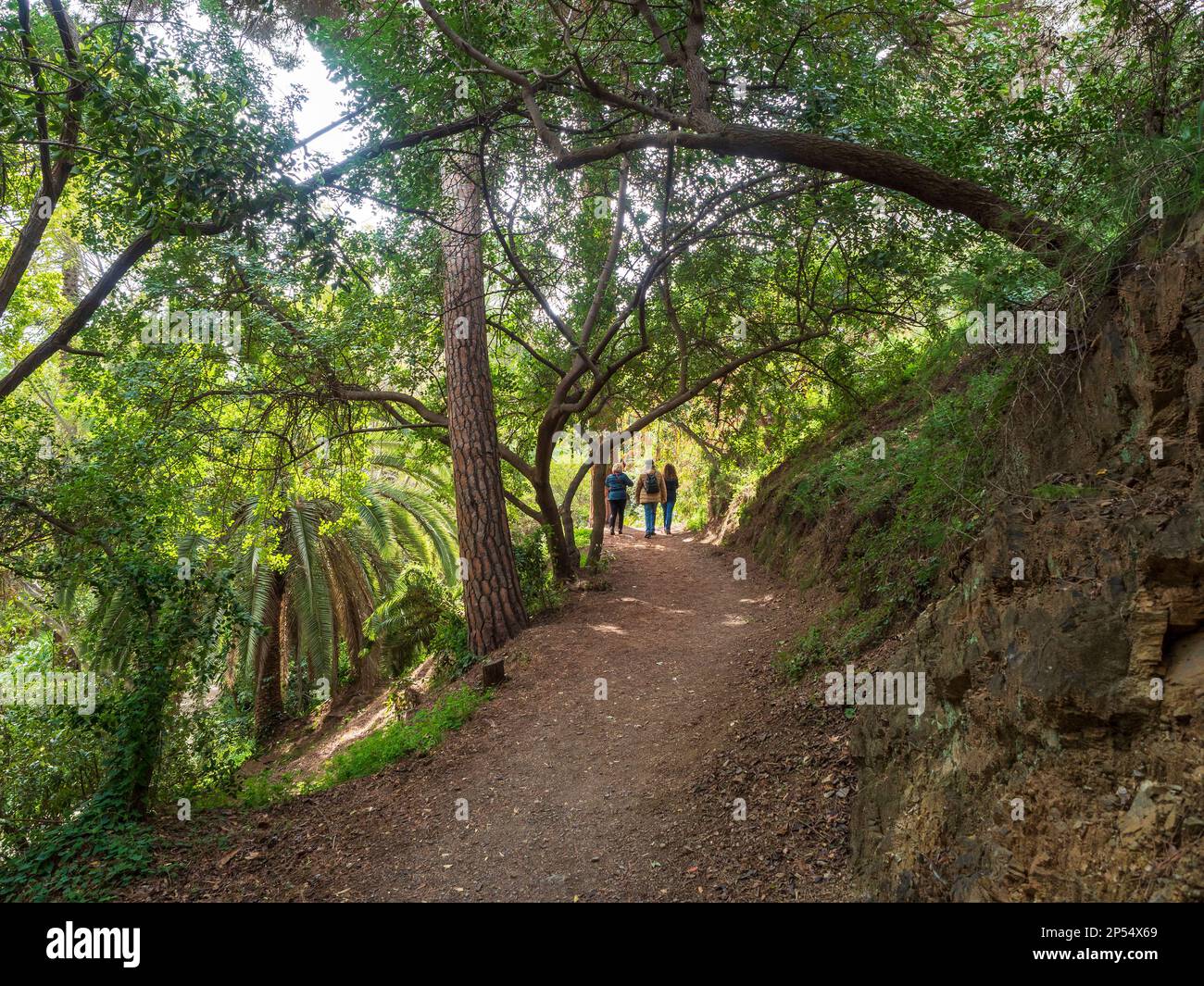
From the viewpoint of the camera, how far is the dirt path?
4.55 m

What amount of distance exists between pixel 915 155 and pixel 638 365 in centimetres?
703

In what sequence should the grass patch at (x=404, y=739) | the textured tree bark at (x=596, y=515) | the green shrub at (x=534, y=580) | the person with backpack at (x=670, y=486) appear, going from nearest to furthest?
the grass patch at (x=404, y=739), the green shrub at (x=534, y=580), the textured tree bark at (x=596, y=515), the person with backpack at (x=670, y=486)

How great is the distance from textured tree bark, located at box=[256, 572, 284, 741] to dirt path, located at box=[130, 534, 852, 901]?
A: 5741 millimetres

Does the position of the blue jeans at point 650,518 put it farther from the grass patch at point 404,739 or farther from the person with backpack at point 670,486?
the grass patch at point 404,739

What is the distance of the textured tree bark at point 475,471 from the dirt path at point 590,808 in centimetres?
119

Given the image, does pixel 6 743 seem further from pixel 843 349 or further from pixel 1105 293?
pixel 843 349

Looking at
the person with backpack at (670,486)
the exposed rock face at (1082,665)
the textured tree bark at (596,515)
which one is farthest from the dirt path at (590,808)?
the person with backpack at (670,486)

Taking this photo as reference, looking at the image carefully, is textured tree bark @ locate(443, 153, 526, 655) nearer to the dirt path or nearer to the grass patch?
the dirt path

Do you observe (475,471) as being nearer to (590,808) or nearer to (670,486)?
(590,808)

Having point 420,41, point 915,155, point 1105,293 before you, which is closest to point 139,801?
point 420,41

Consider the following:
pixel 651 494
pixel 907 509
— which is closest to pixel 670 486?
pixel 651 494

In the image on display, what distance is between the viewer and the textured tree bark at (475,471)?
9750 millimetres

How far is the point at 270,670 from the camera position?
491 inches

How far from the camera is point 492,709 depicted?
792 cm
